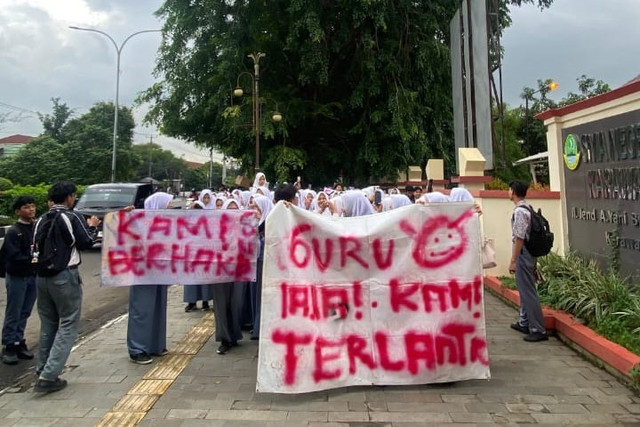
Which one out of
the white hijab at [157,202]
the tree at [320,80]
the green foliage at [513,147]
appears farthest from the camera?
the green foliage at [513,147]

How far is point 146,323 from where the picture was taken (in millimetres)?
5098

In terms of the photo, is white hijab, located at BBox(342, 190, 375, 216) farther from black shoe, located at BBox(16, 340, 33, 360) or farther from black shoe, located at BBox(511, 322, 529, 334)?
black shoe, located at BBox(16, 340, 33, 360)

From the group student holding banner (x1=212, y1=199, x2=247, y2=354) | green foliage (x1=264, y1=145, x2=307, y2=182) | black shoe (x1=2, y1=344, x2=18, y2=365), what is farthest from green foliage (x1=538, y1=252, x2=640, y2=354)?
green foliage (x1=264, y1=145, x2=307, y2=182)

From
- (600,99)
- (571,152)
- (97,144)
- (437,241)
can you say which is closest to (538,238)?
(437,241)

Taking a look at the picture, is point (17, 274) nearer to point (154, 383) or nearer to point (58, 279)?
point (58, 279)

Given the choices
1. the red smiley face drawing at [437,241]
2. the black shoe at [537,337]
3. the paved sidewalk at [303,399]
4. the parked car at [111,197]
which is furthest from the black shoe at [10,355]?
the parked car at [111,197]

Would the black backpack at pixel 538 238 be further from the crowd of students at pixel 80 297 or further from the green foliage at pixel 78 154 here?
the green foliage at pixel 78 154

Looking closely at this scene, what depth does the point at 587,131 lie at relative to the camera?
672 centimetres

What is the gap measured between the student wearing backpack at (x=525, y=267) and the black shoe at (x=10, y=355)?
17.3 ft

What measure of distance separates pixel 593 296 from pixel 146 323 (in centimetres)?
473

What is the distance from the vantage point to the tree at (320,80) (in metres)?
19.2

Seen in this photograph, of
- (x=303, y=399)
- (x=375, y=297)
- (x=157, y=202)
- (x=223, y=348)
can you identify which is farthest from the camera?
(x=157, y=202)

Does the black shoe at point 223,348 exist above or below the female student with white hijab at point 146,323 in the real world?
below

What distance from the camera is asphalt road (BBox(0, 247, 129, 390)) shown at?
4922 millimetres
